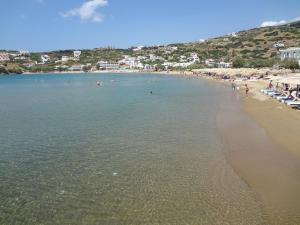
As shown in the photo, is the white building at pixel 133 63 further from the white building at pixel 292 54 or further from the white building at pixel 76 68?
the white building at pixel 292 54

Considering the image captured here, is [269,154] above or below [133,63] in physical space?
above

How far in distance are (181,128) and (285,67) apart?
63083 mm

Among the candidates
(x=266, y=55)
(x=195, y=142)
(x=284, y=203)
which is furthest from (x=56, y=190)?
(x=266, y=55)

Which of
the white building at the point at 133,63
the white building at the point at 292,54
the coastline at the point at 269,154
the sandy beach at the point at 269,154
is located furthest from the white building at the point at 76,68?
the coastline at the point at 269,154

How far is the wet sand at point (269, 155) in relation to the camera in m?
10.7

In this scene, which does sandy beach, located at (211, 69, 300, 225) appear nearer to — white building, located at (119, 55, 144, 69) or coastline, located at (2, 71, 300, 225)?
coastline, located at (2, 71, 300, 225)

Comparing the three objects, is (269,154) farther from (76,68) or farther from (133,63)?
(76,68)

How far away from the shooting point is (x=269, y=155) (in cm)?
1590

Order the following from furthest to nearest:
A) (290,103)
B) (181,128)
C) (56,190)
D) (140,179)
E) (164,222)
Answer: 1. (290,103)
2. (181,128)
3. (140,179)
4. (56,190)
5. (164,222)

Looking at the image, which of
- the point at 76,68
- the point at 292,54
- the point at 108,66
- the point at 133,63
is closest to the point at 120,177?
the point at 292,54

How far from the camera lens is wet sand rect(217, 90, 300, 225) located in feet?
35.1

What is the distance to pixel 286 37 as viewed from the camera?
165500 millimetres

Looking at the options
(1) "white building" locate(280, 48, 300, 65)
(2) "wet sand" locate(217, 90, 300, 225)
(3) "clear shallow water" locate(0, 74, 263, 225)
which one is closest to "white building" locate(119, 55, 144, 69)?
(1) "white building" locate(280, 48, 300, 65)

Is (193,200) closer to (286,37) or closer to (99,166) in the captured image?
(99,166)
